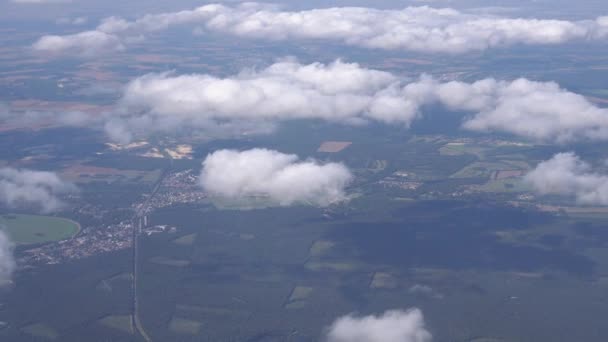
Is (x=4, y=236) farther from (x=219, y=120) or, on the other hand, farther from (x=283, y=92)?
(x=283, y=92)

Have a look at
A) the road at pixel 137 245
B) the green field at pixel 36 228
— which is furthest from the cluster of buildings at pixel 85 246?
the green field at pixel 36 228

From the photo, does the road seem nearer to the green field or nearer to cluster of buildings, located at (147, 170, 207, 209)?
cluster of buildings, located at (147, 170, 207, 209)

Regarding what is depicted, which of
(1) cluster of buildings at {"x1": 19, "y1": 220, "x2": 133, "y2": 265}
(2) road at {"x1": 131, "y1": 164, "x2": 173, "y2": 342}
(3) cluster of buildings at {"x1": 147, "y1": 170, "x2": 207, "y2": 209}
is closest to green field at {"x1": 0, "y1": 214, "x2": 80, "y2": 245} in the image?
(1) cluster of buildings at {"x1": 19, "y1": 220, "x2": 133, "y2": 265}

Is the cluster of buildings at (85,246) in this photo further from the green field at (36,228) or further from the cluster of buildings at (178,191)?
the cluster of buildings at (178,191)

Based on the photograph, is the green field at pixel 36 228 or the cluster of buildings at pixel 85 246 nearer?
the cluster of buildings at pixel 85 246

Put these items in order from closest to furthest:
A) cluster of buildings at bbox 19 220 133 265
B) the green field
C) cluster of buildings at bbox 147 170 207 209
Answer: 1. cluster of buildings at bbox 19 220 133 265
2. the green field
3. cluster of buildings at bbox 147 170 207 209
